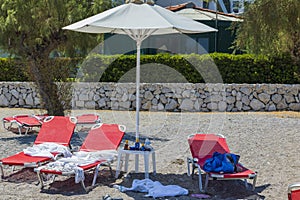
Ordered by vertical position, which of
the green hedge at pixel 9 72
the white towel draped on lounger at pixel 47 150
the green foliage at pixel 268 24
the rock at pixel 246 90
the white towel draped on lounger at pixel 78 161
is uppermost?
the green foliage at pixel 268 24

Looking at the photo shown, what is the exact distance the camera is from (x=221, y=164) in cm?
649

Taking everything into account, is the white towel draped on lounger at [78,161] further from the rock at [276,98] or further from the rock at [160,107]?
the rock at [276,98]

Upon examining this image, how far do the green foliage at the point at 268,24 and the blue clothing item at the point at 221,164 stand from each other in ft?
26.3

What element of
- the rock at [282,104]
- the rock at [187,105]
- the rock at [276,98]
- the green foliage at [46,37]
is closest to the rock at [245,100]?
the rock at [276,98]

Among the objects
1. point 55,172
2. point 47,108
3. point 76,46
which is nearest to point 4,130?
point 47,108

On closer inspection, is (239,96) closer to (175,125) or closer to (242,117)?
(242,117)

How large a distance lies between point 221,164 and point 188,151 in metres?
3.13

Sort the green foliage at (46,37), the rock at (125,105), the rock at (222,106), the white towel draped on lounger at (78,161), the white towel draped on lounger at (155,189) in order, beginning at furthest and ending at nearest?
the rock at (125,105)
the rock at (222,106)
the green foliage at (46,37)
the white towel draped on lounger at (78,161)
the white towel draped on lounger at (155,189)

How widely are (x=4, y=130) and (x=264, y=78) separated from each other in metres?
9.39

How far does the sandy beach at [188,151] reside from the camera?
6.60 m

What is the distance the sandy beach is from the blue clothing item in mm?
380

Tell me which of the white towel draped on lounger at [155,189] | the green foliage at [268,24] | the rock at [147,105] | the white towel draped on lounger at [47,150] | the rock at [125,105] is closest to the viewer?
the white towel draped on lounger at [155,189]

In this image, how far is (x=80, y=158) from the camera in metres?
7.30

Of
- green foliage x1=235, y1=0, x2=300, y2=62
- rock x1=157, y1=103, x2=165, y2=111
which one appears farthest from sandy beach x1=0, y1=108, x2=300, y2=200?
green foliage x1=235, y1=0, x2=300, y2=62
